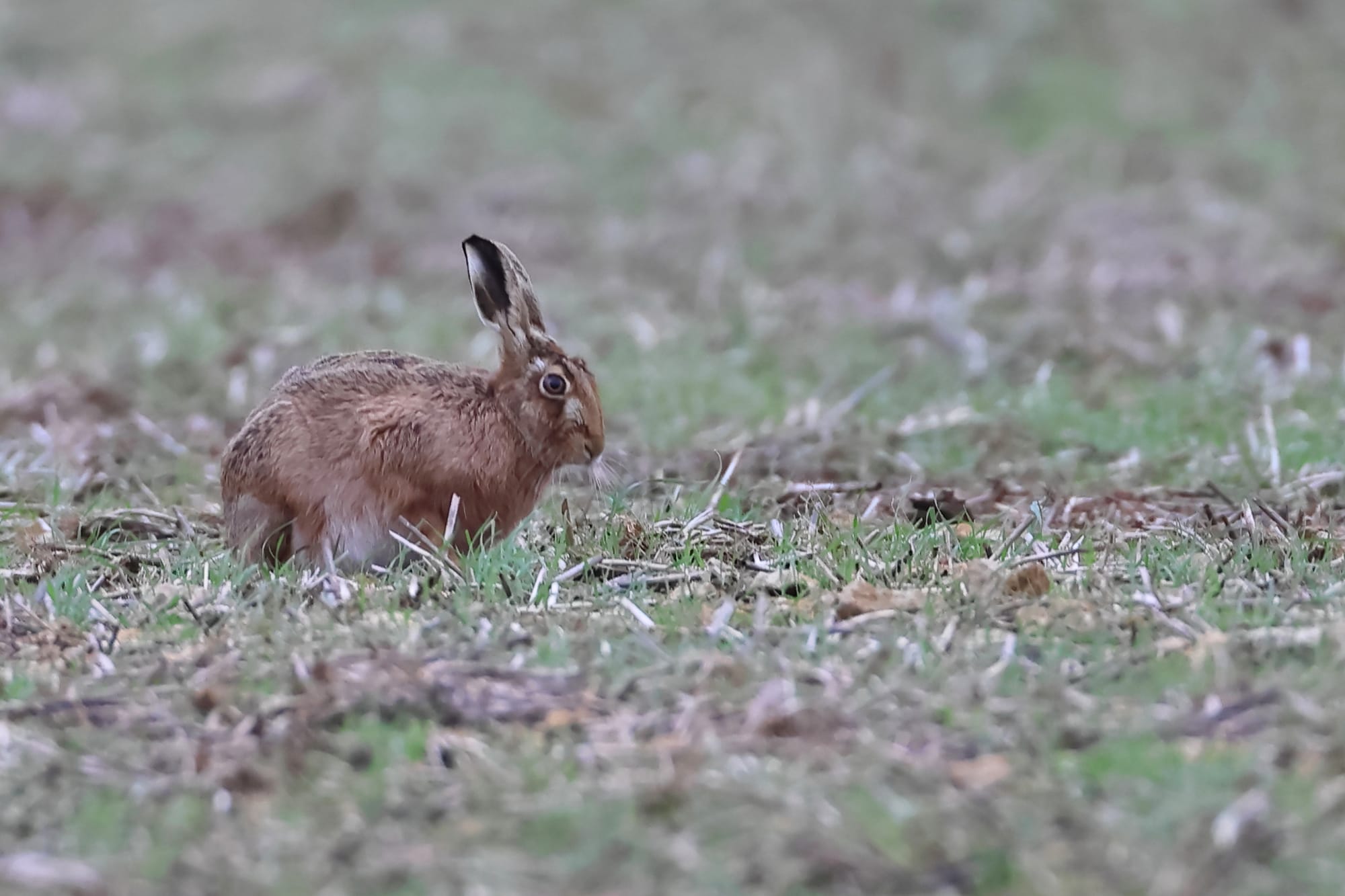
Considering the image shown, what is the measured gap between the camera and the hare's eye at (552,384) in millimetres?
6004

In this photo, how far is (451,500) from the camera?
19.1 feet

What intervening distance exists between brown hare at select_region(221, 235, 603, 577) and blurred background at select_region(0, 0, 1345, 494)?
1841 millimetres

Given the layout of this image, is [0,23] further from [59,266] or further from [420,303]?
[420,303]

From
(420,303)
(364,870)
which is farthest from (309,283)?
(364,870)

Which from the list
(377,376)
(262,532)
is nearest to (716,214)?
(377,376)

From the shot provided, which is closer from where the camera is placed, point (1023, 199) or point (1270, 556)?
point (1270, 556)

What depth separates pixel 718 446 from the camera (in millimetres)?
8234

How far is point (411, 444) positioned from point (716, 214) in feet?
26.3

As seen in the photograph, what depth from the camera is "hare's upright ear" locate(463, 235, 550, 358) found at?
19.4 feet

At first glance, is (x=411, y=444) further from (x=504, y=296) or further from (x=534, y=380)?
(x=504, y=296)

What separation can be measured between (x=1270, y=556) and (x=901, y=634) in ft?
4.89

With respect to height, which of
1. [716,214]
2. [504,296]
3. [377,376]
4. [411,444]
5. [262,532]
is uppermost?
[504,296]

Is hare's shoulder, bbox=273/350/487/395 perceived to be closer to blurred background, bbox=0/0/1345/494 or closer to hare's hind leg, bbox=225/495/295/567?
hare's hind leg, bbox=225/495/295/567

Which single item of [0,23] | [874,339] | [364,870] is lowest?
[874,339]
